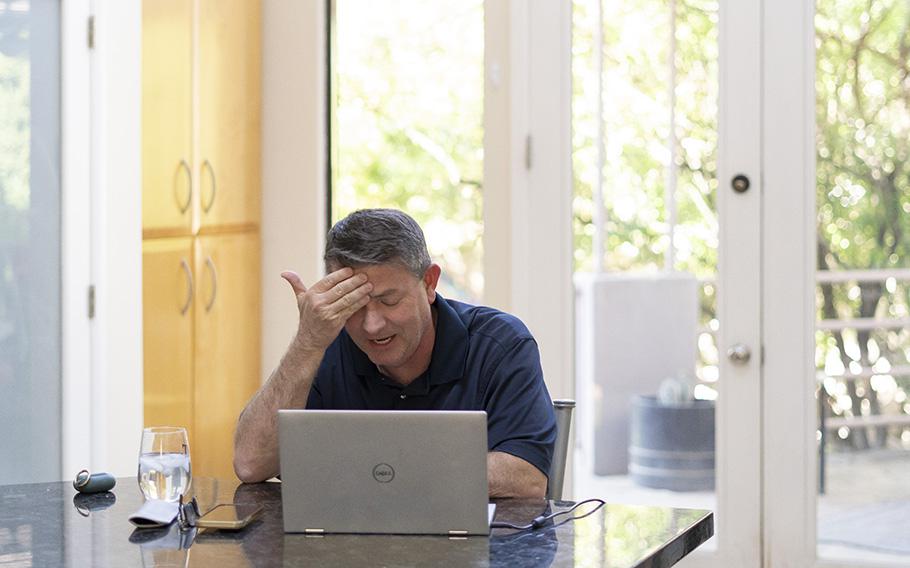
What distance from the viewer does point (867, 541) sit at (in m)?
3.67

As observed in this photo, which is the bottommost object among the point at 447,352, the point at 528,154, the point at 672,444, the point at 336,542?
the point at 672,444

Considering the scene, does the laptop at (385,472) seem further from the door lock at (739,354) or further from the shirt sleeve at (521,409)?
the door lock at (739,354)

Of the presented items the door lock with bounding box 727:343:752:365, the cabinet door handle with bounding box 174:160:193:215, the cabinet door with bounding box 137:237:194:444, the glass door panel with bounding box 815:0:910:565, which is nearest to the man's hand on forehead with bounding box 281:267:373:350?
the cabinet door with bounding box 137:237:194:444

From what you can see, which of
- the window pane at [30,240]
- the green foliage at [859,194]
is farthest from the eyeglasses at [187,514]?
the green foliage at [859,194]

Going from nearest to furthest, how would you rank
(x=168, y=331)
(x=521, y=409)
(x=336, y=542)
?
1. (x=336, y=542)
2. (x=521, y=409)
3. (x=168, y=331)

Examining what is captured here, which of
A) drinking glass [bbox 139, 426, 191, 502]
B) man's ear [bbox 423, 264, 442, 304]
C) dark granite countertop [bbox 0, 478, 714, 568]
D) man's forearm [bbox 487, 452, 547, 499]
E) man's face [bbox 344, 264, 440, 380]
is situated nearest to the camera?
dark granite countertop [bbox 0, 478, 714, 568]

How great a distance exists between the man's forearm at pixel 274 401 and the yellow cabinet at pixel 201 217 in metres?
1.07

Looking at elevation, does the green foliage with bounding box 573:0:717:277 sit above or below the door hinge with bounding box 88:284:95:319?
above

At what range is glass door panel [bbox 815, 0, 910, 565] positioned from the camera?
12.0ft

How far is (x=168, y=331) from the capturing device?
11.5ft

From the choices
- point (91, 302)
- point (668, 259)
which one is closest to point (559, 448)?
point (91, 302)

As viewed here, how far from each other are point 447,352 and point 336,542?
72 cm

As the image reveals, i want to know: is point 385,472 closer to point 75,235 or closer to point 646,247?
point 75,235

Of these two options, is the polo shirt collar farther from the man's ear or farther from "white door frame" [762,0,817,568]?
"white door frame" [762,0,817,568]
